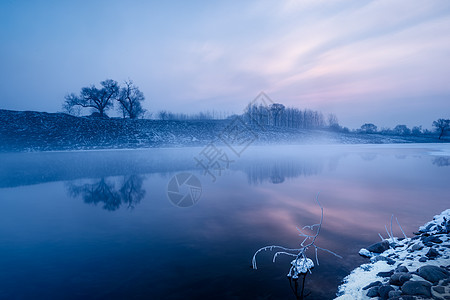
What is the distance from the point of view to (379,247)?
243 inches

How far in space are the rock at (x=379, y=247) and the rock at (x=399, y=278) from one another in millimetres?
1773

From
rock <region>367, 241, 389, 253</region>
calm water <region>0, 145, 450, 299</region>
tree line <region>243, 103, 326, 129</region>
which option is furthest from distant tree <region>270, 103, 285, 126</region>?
rock <region>367, 241, 389, 253</region>

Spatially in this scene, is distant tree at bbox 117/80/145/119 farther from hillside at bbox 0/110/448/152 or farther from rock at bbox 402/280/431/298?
rock at bbox 402/280/431/298

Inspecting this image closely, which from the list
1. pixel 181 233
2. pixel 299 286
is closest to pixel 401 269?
pixel 299 286

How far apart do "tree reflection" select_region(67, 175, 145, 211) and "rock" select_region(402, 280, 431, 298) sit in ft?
31.5

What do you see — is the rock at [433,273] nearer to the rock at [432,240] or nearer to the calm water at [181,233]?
the calm water at [181,233]

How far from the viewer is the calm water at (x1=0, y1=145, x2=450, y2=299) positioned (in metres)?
4.89

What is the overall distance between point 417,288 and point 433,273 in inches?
29.0

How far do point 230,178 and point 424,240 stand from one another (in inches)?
476

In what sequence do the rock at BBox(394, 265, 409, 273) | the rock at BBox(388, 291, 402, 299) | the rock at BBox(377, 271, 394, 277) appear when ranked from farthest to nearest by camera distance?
the rock at BBox(377, 271, 394, 277) < the rock at BBox(394, 265, 409, 273) < the rock at BBox(388, 291, 402, 299)

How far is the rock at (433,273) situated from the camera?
4215mm

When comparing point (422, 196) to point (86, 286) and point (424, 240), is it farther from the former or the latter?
point (86, 286)

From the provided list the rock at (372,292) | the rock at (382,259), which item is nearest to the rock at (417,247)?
the rock at (382,259)

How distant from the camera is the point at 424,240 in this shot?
5875 mm
